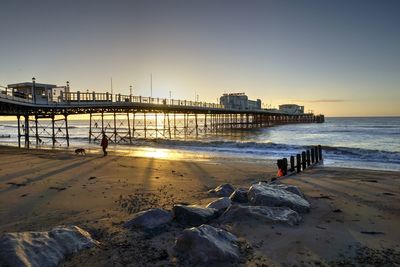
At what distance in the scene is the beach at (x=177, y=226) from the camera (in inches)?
219

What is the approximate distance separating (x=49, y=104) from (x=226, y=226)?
2780 centimetres

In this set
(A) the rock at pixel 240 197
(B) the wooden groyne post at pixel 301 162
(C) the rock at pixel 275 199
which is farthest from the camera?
(B) the wooden groyne post at pixel 301 162

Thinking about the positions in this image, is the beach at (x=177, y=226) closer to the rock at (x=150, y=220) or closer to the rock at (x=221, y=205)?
the rock at (x=150, y=220)

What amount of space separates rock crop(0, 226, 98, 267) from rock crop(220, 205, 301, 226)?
2762 millimetres

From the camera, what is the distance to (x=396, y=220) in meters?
7.61

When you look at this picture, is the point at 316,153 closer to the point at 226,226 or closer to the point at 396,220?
the point at 396,220

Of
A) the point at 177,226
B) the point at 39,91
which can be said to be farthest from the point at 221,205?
the point at 39,91

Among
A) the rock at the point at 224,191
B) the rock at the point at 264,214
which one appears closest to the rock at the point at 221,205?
the rock at the point at 264,214

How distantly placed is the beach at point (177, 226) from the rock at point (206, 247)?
202mm

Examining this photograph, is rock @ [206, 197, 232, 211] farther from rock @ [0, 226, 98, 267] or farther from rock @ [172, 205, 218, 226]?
rock @ [0, 226, 98, 267]

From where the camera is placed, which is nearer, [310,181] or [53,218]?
[53,218]

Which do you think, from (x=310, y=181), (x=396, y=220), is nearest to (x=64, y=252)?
(x=396, y=220)

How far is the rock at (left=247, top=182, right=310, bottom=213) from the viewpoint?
796cm

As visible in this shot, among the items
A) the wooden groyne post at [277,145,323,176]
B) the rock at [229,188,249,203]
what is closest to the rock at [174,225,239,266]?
the rock at [229,188,249,203]
